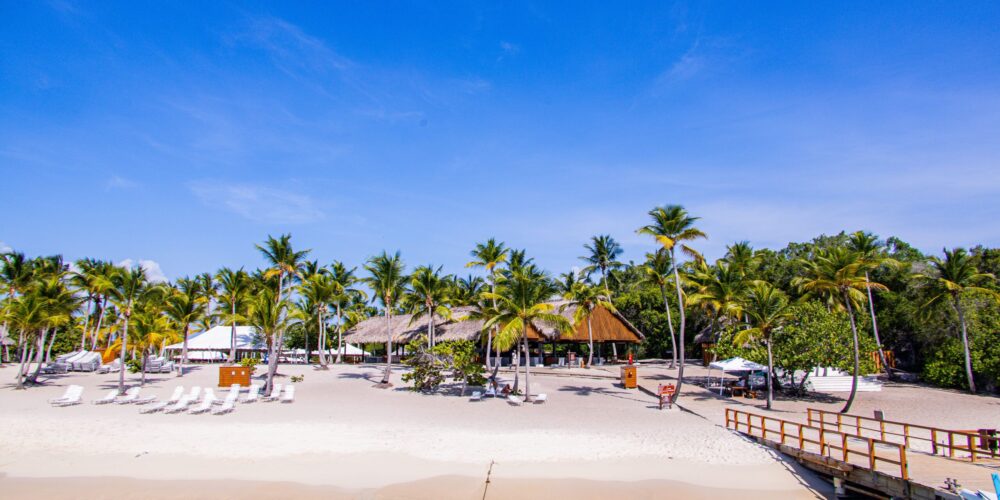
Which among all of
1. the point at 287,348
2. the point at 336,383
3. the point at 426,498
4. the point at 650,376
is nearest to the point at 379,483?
the point at 426,498

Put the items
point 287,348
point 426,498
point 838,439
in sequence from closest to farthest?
point 426,498
point 838,439
point 287,348

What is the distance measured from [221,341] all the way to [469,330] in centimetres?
2224

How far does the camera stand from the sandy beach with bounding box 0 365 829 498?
35.2ft

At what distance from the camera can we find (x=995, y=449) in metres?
12.0

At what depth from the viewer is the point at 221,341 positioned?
43.7 m

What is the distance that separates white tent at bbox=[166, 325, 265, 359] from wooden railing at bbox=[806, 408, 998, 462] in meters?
41.9

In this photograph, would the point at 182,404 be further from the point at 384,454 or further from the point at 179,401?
the point at 384,454

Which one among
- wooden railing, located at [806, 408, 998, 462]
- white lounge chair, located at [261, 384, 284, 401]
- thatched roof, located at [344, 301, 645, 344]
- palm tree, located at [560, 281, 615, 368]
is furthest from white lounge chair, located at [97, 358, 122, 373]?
wooden railing, located at [806, 408, 998, 462]

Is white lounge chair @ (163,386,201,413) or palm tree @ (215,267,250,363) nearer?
white lounge chair @ (163,386,201,413)

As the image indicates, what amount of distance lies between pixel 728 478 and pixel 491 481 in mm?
5028

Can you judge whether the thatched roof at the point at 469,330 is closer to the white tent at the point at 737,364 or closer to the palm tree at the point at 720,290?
the palm tree at the point at 720,290

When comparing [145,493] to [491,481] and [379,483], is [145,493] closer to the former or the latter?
[379,483]

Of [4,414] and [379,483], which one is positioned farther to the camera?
[4,414]

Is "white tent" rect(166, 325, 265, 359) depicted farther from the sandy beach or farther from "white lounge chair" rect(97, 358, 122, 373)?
the sandy beach
